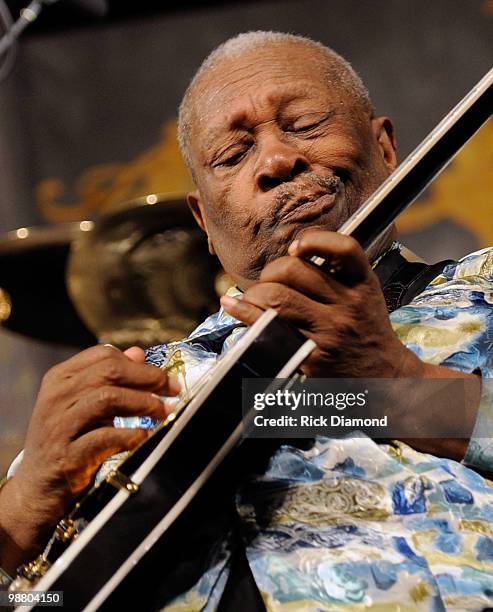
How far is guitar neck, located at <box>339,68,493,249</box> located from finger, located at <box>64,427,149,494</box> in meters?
0.20

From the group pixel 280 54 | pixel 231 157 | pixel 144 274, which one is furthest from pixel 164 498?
pixel 144 274

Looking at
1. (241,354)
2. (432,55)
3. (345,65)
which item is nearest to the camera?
(241,354)

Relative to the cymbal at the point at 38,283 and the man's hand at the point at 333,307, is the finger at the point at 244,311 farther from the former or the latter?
the cymbal at the point at 38,283

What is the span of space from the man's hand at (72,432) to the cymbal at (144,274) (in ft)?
4.88

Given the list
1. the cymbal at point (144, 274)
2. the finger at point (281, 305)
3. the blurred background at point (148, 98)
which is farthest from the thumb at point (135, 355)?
the blurred background at point (148, 98)

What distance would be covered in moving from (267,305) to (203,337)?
313 millimetres

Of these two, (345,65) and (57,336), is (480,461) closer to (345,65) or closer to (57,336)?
(345,65)

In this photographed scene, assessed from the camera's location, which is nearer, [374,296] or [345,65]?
[374,296]

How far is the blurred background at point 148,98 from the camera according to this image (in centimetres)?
254

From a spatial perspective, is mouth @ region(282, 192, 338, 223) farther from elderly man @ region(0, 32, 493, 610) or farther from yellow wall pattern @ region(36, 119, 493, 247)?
yellow wall pattern @ region(36, 119, 493, 247)

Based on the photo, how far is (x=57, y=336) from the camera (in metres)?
2.70

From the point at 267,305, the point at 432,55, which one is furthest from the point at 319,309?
the point at 432,55

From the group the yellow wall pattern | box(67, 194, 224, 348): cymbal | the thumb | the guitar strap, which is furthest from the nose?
the yellow wall pattern

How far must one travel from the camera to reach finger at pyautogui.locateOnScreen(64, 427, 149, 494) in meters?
0.68
